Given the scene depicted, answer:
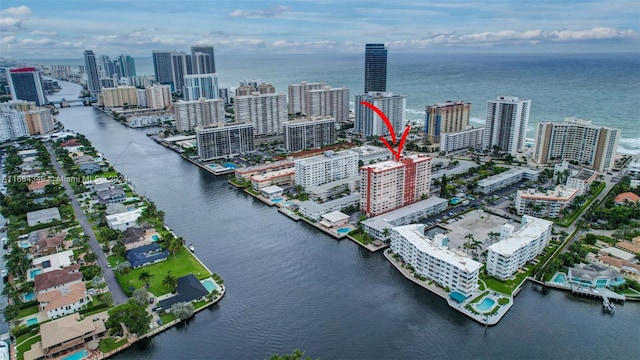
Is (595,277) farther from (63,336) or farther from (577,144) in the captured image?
(63,336)

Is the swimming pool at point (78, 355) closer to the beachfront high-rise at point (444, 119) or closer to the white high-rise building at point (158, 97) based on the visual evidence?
the beachfront high-rise at point (444, 119)

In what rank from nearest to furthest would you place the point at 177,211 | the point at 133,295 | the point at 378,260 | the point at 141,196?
1. the point at 133,295
2. the point at 378,260
3. the point at 177,211
4. the point at 141,196

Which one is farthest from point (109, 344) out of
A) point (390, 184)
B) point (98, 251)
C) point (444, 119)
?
point (444, 119)

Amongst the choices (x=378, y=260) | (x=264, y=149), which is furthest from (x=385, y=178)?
(x=264, y=149)

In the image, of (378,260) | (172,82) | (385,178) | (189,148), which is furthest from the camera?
(172,82)

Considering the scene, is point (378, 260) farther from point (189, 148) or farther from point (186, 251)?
point (189, 148)

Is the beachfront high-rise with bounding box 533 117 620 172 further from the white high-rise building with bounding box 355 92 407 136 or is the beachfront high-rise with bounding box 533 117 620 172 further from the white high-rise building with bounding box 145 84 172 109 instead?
the white high-rise building with bounding box 145 84 172 109

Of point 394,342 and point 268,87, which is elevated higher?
point 268,87

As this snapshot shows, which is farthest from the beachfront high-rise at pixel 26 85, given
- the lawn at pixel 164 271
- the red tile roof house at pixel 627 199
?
the red tile roof house at pixel 627 199
